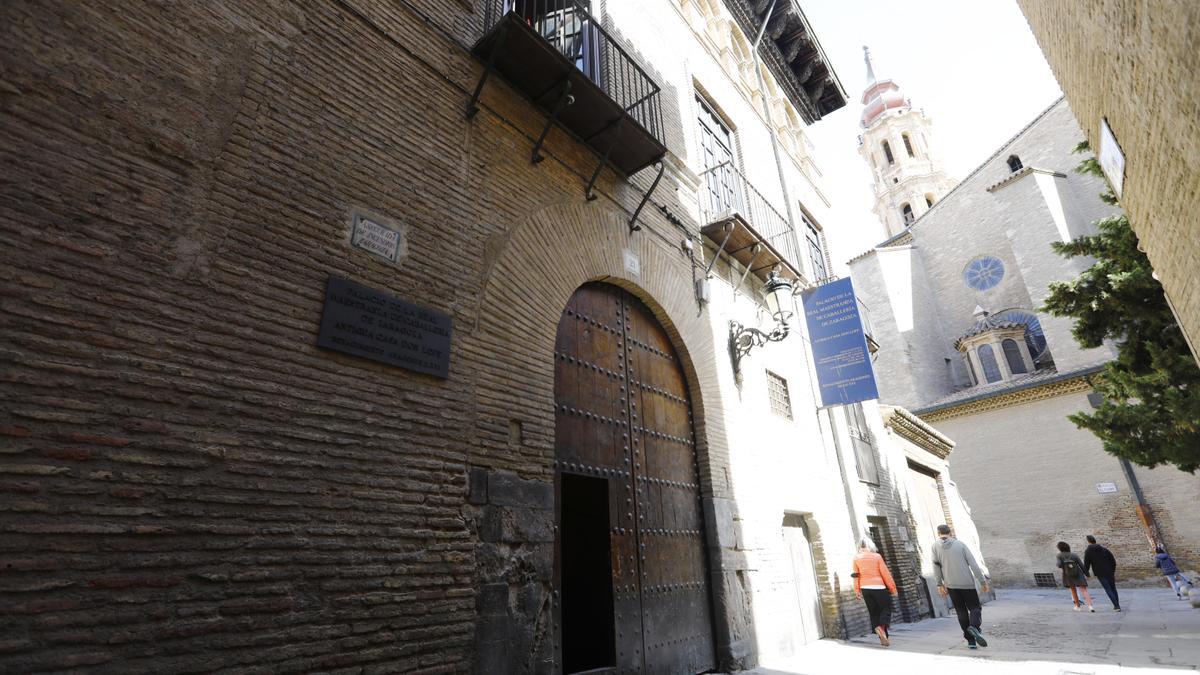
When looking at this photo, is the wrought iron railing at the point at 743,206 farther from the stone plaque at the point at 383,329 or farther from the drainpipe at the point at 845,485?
the stone plaque at the point at 383,329

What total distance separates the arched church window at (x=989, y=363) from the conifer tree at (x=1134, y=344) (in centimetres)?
1670

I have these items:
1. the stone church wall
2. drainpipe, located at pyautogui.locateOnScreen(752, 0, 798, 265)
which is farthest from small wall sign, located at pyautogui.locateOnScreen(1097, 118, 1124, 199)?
the stone church wall

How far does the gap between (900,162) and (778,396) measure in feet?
128

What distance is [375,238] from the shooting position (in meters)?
3.71

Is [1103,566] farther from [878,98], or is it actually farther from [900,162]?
[878,98]

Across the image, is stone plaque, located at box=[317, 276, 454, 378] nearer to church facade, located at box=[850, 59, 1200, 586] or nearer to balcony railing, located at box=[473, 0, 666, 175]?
balcony railing, located at box=[473, 0, 666, 175]

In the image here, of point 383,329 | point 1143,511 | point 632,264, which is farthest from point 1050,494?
point 383,329

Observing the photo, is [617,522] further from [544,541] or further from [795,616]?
[795,616]

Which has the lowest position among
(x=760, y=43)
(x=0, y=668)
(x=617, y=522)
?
(x=0, y=668)

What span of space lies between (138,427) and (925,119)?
48568 mm

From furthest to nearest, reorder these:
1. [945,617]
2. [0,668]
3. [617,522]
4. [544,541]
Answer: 1. [945,617]
2. [617,522]
3. [544,541]
4. [0,668]

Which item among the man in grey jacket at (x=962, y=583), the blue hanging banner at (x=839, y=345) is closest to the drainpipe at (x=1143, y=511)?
the blue hanging banner at (x=839, y=345)

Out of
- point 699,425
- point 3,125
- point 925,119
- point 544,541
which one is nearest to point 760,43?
point 699,425

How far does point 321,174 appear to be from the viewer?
3549 mm
